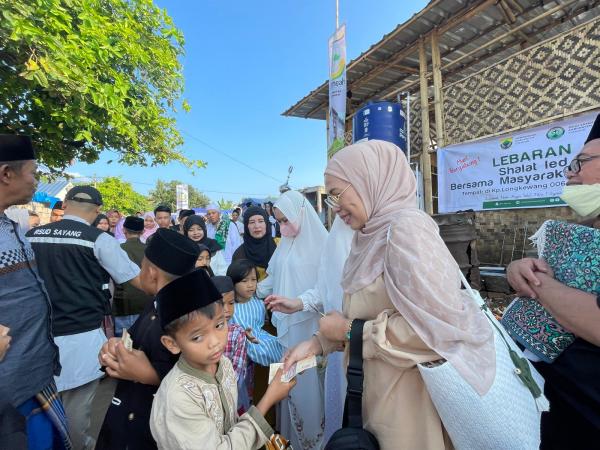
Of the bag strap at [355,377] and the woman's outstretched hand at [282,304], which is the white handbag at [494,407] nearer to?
the bag strap at [355,377]

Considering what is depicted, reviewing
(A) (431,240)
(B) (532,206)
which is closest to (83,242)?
(A) (431,240)

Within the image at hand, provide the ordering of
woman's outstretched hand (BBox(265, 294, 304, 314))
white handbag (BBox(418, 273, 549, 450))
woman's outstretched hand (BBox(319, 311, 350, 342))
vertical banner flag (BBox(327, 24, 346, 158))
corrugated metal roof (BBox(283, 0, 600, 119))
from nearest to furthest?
white handbag (BBox(418, 273, 549, 450)) → woman's outstretched hand (BBox(319, 311, 350, 342)) → woman's outstretched hand (BBox(265, 294, 304, 314)) → corrugated metal roof (BBox(283, 0, 600, 119)) → vertical banner flag (BBox(327, 24, 346, 158))

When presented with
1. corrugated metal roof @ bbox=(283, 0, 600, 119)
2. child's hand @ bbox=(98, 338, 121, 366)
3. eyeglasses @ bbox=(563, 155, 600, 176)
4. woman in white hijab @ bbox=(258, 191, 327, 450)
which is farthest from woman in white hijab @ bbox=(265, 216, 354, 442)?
corrugated metal roof @ bbox=(283, 0, 600, 119)

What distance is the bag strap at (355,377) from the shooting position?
1.19 m

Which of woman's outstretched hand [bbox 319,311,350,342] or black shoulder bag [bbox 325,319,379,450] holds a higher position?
woman's outstretched hand [bbox 319,311,350,342]

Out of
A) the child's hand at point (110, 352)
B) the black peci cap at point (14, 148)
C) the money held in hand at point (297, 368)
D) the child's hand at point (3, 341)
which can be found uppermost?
the black peci cap at point (14, 148)

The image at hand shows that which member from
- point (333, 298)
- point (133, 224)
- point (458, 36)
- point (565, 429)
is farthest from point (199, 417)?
point (458, 36)

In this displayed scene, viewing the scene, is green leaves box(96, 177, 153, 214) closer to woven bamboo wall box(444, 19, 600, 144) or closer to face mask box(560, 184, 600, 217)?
woven bamboo wall box(444, 19, 600, 144)

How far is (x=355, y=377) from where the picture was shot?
119cm

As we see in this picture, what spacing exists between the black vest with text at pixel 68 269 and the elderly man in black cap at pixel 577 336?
2.72 metres

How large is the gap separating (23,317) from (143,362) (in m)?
0.76

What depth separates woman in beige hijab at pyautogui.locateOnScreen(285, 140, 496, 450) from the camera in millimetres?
1030

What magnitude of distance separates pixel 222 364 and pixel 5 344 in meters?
0.90

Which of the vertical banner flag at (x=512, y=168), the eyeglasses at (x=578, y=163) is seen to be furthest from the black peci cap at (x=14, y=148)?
the vertical banner flag at (x=512, y=168)
